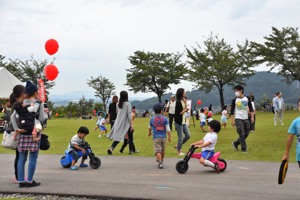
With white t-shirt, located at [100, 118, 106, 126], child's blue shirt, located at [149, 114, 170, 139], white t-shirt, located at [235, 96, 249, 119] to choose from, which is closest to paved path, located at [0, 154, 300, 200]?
child's blue shirt, located at [149, 114, 170, 139]

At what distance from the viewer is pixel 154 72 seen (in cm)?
5381

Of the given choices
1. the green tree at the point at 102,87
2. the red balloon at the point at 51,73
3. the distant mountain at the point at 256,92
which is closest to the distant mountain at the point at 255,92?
the distant mountain at the point at 256,92

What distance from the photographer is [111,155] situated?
10766 mm

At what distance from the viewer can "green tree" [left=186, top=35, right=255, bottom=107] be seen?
4584 cm

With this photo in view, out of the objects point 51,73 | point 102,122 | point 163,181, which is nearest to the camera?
point 163,181

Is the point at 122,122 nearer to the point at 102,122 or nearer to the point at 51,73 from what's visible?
the point at 102,122

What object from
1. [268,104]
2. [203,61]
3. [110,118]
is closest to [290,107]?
[268,104]

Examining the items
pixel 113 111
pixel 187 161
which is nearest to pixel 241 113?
pixel 187 161

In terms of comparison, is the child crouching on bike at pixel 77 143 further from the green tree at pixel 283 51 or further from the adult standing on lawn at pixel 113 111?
the green tree at pixel 283 51

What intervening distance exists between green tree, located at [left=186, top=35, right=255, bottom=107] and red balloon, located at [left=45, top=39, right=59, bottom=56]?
3012 cm

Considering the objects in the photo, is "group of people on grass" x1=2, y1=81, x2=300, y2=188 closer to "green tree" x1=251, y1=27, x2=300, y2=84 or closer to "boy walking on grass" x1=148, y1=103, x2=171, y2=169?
"boy walking on grass" x1=148, y1=103, x2=171, y2=169

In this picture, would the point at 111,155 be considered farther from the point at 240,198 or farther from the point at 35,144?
the point at 240,198

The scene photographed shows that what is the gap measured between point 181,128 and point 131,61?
152 ft

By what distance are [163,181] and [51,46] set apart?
12.3 metres
